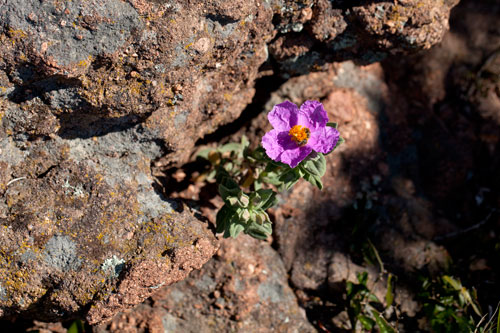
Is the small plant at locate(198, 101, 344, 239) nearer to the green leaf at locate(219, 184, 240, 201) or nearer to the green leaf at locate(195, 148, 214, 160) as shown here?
the green leaf at locate(219, 184, 240, 201)

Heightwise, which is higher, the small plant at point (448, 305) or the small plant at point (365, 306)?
the small plant at point (448, 305)

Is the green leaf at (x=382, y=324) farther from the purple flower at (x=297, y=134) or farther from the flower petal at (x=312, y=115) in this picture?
the flower petal at (x=312, y=115)

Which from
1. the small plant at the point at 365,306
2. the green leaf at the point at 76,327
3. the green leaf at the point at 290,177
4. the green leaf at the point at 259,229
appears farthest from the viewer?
the small plant at the point at 365,306

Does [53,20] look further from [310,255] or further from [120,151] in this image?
[310,255]

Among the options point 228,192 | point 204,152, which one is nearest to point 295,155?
point 228,192

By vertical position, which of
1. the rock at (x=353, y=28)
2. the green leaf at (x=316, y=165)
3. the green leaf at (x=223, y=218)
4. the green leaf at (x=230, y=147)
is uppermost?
the rock at (x=353, y=28)

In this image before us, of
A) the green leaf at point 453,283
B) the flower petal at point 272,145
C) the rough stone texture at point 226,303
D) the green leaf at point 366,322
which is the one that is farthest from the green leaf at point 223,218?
the green leaf at point 453,283

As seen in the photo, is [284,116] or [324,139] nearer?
[324,139]

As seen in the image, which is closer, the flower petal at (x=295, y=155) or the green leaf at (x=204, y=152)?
the flower petal at (x=295, y=155)

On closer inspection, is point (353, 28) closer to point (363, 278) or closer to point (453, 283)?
point (363, 278)
